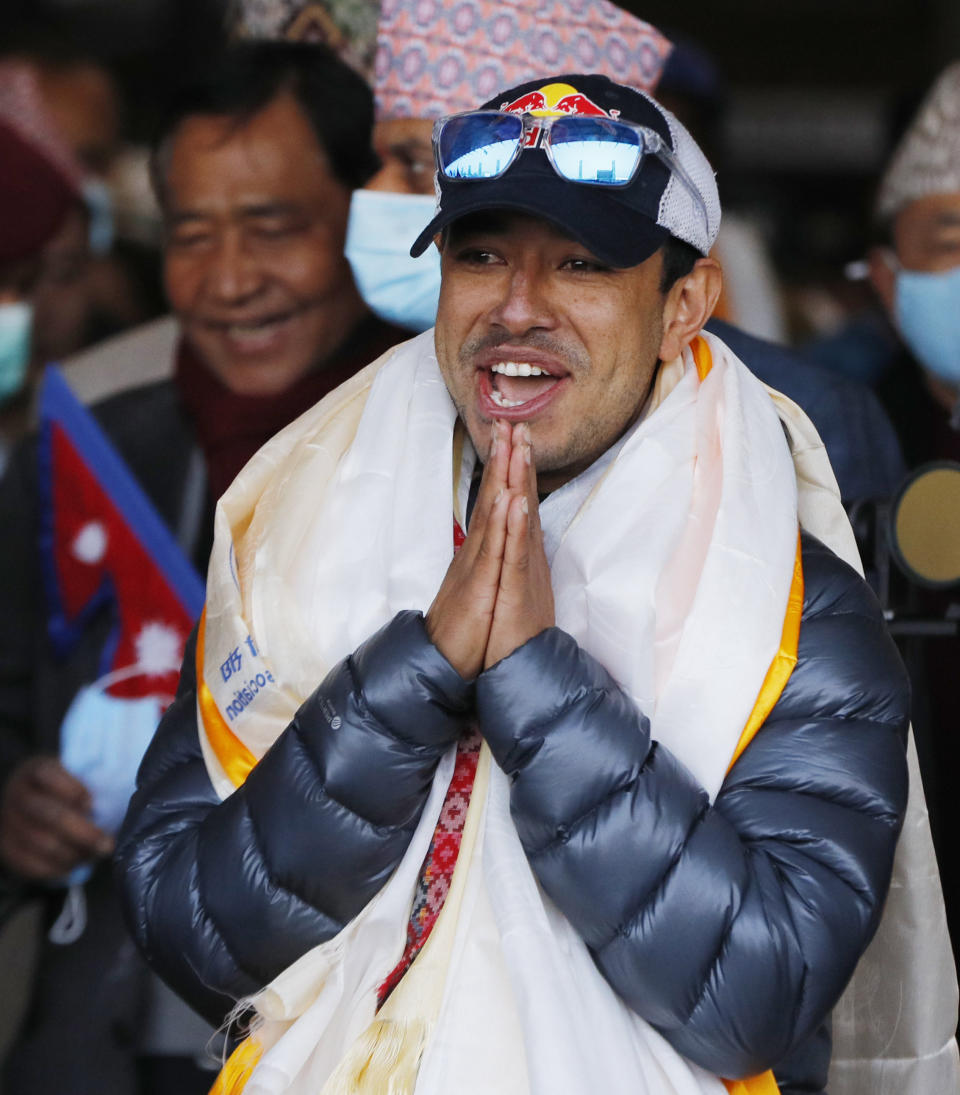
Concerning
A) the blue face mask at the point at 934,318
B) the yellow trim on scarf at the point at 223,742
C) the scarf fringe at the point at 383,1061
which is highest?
the yellow trim on scarf at the point at 223,742

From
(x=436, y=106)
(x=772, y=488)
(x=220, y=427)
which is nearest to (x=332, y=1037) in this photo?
(x=772, y=488)

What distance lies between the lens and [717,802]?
1894mm

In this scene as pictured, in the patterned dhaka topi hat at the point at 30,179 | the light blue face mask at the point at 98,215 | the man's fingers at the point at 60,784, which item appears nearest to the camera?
the man's fingers at the point at 60,784

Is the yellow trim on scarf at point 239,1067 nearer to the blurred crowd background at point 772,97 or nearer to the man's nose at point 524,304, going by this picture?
the man's nose at point 524,304

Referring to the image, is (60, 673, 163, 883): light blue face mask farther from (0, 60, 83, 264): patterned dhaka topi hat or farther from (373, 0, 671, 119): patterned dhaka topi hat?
(0, 60, 83, 264): patterned dhaka topi hat

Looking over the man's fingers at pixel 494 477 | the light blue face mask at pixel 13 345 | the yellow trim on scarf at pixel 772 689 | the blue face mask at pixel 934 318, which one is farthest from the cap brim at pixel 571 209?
the light blue face mask at pixel 13 345

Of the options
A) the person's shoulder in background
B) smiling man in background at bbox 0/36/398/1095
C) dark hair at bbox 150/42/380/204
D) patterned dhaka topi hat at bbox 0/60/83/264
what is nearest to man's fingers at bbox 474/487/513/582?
the person's shoulder in background

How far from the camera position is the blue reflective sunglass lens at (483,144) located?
1.99 m

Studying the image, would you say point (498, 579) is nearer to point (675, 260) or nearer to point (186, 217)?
point (675, 260)

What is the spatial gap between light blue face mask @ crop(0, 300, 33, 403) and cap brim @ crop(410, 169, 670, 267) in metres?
1.99

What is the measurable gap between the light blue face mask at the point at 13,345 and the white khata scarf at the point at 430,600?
168 centimetres

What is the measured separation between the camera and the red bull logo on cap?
6.55ft

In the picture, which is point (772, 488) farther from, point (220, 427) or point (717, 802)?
point (220, 427)

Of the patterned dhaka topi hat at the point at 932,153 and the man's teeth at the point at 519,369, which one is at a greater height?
the man's teeth at the point at 519,369
